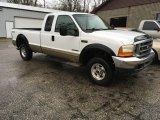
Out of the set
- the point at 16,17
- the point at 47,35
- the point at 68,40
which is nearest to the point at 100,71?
the point at 68,40

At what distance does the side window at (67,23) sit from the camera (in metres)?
5.34

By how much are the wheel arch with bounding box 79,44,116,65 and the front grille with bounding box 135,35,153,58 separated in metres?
0.65

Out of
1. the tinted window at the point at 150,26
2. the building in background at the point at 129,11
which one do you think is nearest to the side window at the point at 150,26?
the tinted window at the point at 150,26

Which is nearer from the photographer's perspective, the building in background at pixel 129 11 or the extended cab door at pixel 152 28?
the extended cab door at pixel 152 28

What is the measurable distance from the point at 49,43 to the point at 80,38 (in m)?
1.55

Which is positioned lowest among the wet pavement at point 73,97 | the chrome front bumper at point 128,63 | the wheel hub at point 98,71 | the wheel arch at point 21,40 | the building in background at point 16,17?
the wet pavement at point 73,97

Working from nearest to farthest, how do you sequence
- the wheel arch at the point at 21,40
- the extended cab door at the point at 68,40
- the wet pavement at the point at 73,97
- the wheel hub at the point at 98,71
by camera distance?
the wet pavement at the point at 73,97
the wheel hub at the point at 98,71
the extended cab door at the point at 68,40
the wheel arch at the point at 21,40

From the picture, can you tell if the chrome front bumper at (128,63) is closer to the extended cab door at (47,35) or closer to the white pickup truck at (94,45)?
the white pickup truck at (94,45)

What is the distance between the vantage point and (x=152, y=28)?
910 cm

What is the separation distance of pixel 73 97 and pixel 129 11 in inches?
598

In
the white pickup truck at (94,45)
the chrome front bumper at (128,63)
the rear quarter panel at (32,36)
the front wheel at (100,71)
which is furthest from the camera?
the rear quarter panel at (32,36)

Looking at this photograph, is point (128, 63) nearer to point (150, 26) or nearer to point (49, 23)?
point (49, 23)

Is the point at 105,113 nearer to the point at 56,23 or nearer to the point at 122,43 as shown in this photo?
the point at 122,43

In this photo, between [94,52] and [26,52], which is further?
[26,52]
